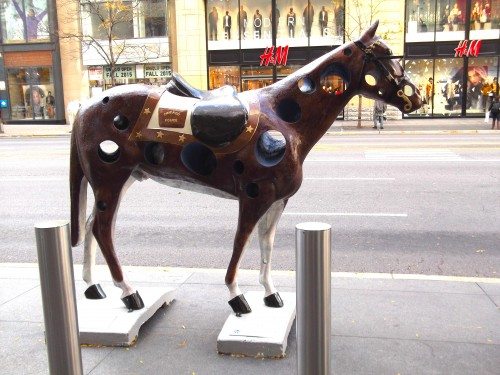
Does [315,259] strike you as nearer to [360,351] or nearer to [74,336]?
[74,336]

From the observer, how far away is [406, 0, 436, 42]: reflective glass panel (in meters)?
25.9

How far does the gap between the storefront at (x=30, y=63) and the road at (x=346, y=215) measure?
1758 centimetres

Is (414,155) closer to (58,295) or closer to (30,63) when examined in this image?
(58,295)

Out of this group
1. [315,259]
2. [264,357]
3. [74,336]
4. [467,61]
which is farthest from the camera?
[467,61]

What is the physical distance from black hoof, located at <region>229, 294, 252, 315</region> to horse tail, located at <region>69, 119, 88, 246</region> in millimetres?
1228

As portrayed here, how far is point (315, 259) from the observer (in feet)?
6.67

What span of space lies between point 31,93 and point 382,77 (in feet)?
97.8

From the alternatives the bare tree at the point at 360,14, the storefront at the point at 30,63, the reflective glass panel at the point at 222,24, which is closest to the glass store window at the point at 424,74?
the bare tree at the point at 360,14

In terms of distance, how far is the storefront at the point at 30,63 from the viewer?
2873cm

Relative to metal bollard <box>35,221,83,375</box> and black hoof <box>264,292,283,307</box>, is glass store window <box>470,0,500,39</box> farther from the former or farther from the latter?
metal bollard <box>35,221,83,375</box>

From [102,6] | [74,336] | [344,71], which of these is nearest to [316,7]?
[102,6]

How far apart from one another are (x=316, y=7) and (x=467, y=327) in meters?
25.4

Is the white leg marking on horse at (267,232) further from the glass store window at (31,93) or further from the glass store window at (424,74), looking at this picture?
the glass store window at (31,93)

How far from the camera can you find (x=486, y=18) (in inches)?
1008
